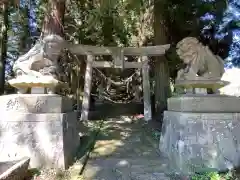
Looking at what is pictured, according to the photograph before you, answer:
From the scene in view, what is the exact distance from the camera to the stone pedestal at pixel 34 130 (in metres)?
3.75

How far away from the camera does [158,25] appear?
7777 mm

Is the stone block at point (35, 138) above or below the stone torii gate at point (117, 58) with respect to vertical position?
below

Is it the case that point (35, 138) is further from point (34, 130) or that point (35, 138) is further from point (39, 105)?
point (39, 105)

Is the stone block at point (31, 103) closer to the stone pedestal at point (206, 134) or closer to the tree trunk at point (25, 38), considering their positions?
the stone pedestal at point (206, 134)

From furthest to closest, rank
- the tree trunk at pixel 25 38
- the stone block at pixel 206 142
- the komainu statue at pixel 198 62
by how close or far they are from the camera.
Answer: the tree trunk at pixel 25 38 < the komainu statue at pixel 198 62 < the stone block at pixel 206 142

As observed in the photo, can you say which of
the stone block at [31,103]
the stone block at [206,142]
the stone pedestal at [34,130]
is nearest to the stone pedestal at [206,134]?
the stone block at [206,142]

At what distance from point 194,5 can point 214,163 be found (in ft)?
17.9

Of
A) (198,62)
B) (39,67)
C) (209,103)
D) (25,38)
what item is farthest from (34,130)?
(25,38)

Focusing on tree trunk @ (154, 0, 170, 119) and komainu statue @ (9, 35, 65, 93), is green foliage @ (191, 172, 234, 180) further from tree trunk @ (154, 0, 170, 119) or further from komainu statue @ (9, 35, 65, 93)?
tree trunk @ (154, 0, 170, 119)

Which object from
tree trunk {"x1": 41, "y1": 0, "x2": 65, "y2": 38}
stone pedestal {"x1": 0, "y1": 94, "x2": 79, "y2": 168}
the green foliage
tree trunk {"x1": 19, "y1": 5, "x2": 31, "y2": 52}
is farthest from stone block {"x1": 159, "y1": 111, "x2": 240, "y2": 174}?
tree trunk {"x1": 19, "y1": 5, "x2": 31, "y2": 52}

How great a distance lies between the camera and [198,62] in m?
4.34

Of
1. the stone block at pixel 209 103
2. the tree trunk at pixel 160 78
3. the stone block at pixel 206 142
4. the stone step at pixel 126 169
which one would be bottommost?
the stone step at pixel 126 169

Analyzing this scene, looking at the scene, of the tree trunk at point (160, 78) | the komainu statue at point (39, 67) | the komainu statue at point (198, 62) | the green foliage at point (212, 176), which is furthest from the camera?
the tree trunk at point (160, 78)

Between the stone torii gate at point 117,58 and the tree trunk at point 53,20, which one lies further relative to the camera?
the stone torii gate at point 117,58
